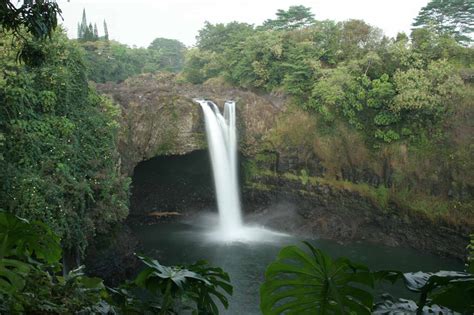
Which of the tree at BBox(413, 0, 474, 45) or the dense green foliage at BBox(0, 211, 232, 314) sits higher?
the tree at BBox(413, 0, 474, 45)

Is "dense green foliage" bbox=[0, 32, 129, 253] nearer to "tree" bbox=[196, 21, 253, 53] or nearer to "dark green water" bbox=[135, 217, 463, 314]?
"dark green water" bbox=[135, 217, 463, 314]

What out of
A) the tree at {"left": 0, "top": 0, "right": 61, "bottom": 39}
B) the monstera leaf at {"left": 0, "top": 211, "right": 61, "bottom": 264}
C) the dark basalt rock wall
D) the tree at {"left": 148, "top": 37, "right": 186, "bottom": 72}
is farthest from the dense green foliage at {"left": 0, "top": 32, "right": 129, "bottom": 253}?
the tree at {"left": 148, "top": 37, "right": 186, "bottom": 72}

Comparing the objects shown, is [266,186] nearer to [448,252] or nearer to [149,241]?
[149,241]

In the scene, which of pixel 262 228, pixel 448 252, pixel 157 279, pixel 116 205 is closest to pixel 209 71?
pixel 262 228

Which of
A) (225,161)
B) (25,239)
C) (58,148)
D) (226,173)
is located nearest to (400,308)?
(25,239)

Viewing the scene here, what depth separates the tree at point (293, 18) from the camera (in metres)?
24.0

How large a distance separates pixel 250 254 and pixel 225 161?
5176 millimetres

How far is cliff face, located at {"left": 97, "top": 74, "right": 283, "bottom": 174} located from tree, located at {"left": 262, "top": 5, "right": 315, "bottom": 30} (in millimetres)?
7928

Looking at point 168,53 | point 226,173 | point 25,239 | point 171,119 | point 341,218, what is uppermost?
point 168,53

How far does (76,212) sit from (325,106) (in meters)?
10.8

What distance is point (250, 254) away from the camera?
1405cm

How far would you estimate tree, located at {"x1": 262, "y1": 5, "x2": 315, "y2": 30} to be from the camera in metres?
24.0

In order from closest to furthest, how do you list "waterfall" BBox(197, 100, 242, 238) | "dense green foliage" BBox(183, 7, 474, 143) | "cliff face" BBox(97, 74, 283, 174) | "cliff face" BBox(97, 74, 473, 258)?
"dense green foliage" BBox(183, 7, 474, 143), "cliff face" BBox(97, 74, 473, 258), "cliff face" BBox(97, 74, 283, 174), "waterfall" BBox(197, 100, 242, 238)

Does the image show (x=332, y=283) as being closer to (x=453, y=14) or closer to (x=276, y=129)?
(x=276, y=129)
